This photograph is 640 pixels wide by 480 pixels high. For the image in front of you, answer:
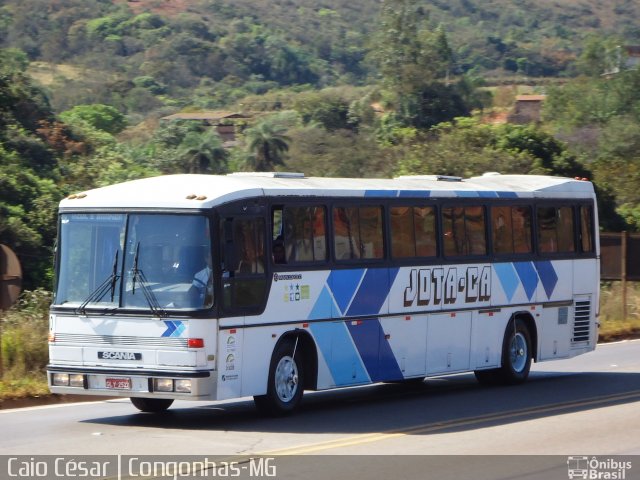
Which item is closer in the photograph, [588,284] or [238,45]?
[588,284]

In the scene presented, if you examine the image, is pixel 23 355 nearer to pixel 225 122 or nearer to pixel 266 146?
pixel 266 146

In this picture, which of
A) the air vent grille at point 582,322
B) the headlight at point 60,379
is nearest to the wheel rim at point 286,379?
the headlight at point 60,379

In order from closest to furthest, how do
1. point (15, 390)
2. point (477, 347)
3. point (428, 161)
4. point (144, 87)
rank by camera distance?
point (15, 390) → point (477, 347) → point (428, 161) → point (144, 87)

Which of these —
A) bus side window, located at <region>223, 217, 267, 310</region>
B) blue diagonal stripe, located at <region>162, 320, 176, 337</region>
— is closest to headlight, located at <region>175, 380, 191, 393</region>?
blue diagonal stripe, located at <region>162, 320, 176, 337</region>

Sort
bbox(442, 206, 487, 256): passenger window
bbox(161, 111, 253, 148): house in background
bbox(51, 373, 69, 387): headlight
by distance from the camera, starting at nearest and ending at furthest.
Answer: bbox(51, 373, 69, 387): headlight < bbox(442, 206, 487, 256): passenger window < bbox(161, 111, 253, 148): house in background

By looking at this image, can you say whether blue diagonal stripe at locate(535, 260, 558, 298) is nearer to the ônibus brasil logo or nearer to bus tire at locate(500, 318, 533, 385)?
bus tire at locate(500, 318, 533, 385)

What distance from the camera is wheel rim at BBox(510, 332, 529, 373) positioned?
17328 millimetres

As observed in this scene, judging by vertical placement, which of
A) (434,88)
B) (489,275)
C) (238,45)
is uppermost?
(238,45)

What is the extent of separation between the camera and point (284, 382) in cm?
1341

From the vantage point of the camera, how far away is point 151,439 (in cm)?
1158

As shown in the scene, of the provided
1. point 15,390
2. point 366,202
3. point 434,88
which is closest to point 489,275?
point 366,202

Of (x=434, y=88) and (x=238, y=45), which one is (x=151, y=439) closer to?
(x=434, y=88)

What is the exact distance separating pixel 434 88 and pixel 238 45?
8433 cm

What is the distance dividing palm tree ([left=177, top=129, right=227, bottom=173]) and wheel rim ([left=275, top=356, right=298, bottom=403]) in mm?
48815
